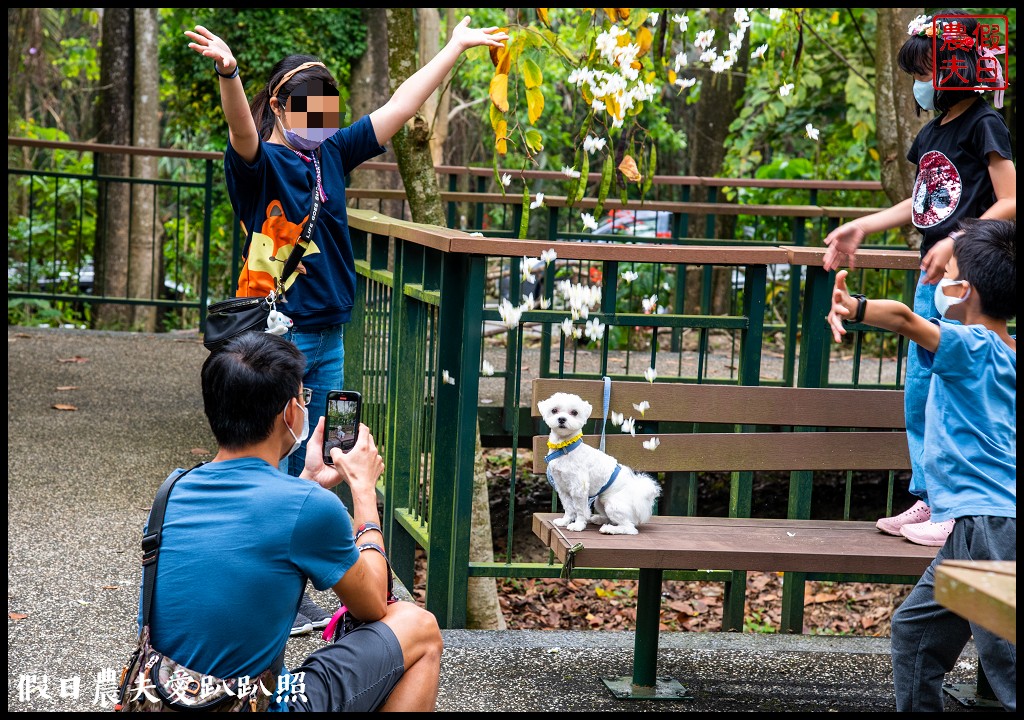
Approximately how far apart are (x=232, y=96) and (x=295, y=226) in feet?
1.69

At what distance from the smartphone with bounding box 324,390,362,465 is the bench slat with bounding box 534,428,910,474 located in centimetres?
100

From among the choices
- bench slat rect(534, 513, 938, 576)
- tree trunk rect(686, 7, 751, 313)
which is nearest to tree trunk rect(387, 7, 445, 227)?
bench slat rect(534, 513, 938, 576)

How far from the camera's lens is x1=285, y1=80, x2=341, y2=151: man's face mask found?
147 inches

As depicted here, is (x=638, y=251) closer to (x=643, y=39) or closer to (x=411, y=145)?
(x=643, y=39)

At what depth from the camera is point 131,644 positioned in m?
3.87

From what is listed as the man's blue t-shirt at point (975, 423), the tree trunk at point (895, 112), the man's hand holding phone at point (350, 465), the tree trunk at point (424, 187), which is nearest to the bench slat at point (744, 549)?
the man's blue t-shirt at point (975, 423)

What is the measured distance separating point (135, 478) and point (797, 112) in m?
9.93

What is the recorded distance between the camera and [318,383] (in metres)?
3.94

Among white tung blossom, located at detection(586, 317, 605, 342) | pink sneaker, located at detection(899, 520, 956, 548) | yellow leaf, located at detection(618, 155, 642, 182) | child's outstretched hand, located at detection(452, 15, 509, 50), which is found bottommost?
pink sneaker, located at detection(899, 520, 956, 548)

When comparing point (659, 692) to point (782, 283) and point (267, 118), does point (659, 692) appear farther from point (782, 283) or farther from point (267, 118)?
point (782, 283)

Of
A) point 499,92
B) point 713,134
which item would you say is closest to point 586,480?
point 499,92

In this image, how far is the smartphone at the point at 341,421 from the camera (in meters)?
2.90

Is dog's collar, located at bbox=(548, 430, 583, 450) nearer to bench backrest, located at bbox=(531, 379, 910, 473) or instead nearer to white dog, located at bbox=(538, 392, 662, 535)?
white dog, located at bbox=(538, 392, 662, 535)

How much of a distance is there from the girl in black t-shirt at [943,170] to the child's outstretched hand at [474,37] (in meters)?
1.41
